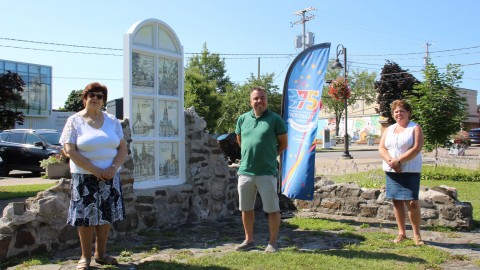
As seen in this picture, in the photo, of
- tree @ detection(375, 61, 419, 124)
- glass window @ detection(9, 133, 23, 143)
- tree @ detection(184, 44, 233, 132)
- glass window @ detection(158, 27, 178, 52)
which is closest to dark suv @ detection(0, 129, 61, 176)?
glass window @ detection(9, 133, 23, 143)

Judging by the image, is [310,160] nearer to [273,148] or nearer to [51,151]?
[273,148]

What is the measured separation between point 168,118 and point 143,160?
0.78 m

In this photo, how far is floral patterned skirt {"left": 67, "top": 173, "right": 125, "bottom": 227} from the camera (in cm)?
428

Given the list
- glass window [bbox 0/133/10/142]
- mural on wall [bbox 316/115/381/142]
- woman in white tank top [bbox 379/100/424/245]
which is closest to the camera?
woman in white tank top [bbox 379/100/424/245]

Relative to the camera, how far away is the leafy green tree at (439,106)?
13.2 m

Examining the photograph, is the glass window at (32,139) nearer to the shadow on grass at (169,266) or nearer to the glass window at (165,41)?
the glass window at (165,41)

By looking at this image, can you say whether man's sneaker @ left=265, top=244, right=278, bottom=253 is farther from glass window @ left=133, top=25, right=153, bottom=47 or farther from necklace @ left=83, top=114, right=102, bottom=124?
glass window @ left=133, top=25, right=153, bottom=47

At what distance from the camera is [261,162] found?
5.12m

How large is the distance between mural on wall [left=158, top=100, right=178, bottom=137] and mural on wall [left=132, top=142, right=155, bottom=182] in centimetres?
32

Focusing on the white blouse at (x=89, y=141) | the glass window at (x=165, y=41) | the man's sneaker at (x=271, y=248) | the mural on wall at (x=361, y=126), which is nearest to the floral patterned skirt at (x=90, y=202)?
the white blouse at (x=89, y=141)

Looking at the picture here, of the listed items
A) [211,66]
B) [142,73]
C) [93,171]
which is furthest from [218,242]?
[211,66]

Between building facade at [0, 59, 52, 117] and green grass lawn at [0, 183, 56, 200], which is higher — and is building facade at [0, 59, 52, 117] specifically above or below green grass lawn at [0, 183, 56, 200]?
above

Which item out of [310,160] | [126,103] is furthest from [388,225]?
[126,103]

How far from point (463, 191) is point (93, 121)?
842cm
